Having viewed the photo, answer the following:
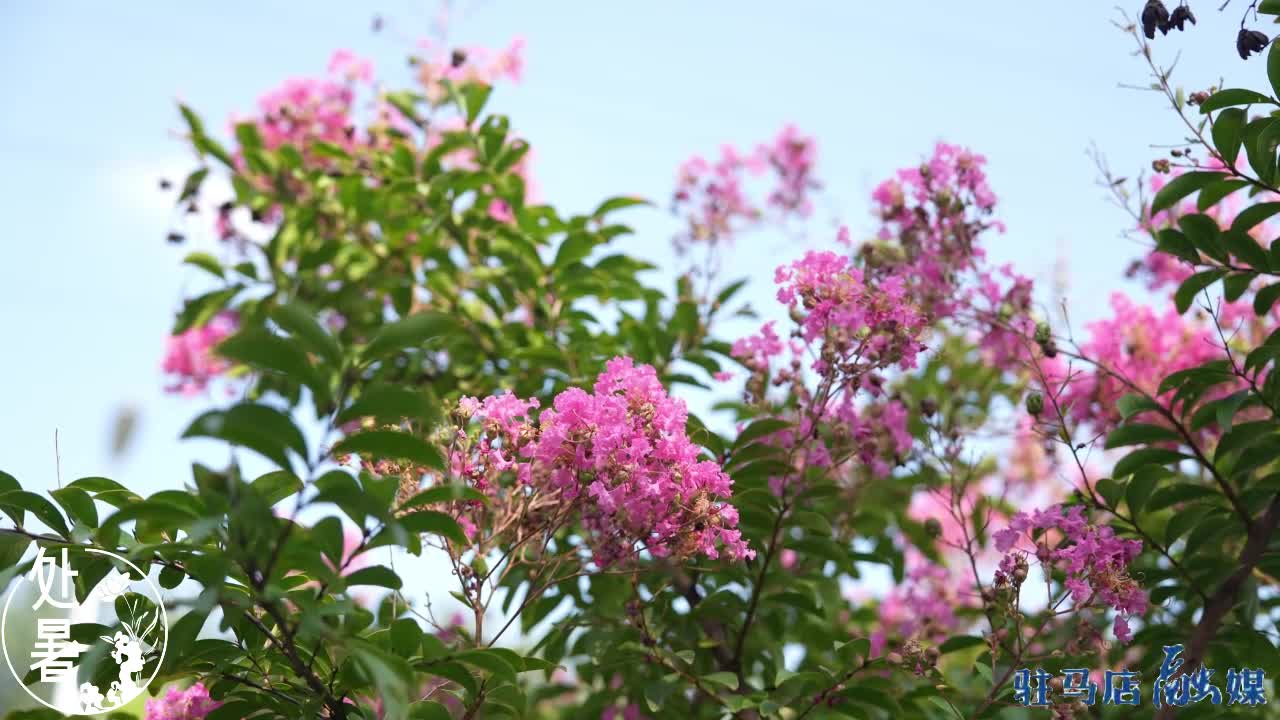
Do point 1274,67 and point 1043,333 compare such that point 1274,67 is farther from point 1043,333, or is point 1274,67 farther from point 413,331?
point 413,331

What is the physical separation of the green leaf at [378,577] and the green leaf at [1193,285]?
1802 millimetres

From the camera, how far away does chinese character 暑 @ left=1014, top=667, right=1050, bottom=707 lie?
1854mm

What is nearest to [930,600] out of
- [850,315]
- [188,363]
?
[850,315]

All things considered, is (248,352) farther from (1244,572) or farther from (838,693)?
(1244,572)

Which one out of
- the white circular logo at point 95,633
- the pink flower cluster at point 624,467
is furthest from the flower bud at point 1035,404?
the white circular logo at point 95,633

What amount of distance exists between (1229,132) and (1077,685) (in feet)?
3.65

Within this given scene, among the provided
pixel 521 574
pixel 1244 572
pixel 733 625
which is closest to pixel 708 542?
pixel 733 625

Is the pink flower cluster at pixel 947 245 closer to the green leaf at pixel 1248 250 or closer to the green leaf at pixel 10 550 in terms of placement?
the green leaf at pixel 1248 250

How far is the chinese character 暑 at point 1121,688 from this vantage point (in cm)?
202

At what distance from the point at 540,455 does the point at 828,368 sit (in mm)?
679

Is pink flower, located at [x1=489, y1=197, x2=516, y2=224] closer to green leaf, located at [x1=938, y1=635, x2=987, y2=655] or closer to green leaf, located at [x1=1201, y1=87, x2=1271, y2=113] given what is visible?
green leaf, located at [x1=938, y1=635, x2=987, y2=655]

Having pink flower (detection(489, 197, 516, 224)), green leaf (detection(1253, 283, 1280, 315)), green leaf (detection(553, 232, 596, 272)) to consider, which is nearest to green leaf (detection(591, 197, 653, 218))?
green leaf (detection(553, 232, 596, 272))

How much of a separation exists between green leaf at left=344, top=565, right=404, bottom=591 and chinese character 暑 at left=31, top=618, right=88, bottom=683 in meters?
0.55

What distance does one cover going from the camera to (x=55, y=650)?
5.52ft
